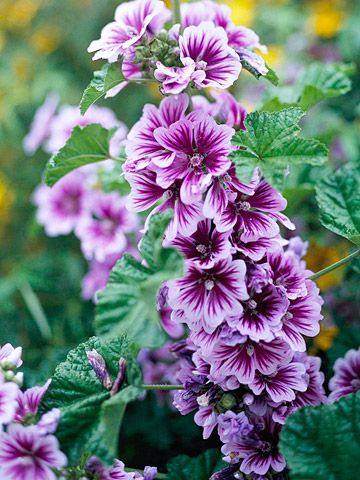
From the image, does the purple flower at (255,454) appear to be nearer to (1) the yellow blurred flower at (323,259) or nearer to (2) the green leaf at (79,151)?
(2) the green leaf at (79,151)

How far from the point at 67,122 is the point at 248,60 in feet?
2.48

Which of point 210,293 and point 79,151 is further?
point 79,151

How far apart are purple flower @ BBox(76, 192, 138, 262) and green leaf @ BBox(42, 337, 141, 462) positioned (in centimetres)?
49

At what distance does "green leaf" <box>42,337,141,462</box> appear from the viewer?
2.32 ft

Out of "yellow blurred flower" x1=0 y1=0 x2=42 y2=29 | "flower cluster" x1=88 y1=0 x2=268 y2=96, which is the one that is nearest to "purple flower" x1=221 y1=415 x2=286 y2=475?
"flower cluster" x1=88 y1=0 x2=268 y2=96

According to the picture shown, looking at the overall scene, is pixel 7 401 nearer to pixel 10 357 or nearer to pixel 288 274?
pixel 10 357

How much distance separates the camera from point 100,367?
0.81 meters

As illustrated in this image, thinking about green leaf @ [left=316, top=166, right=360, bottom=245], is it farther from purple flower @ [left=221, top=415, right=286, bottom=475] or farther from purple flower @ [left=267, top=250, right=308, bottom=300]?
purple flower @ [left=221, top=415, right=286, bottom=475]

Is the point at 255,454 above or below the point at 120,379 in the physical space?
below

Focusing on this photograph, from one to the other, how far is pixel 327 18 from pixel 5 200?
1232 mm

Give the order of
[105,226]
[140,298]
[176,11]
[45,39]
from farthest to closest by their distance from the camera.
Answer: [45,39]
[105,226]
[176,11]
[140,298]

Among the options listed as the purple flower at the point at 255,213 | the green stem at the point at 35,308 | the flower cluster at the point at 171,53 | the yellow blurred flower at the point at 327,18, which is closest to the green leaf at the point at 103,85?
the flower cluster at the point at 171,53

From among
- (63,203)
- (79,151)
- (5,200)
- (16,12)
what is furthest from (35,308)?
(16,12)

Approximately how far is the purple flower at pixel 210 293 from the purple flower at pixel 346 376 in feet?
0.87
